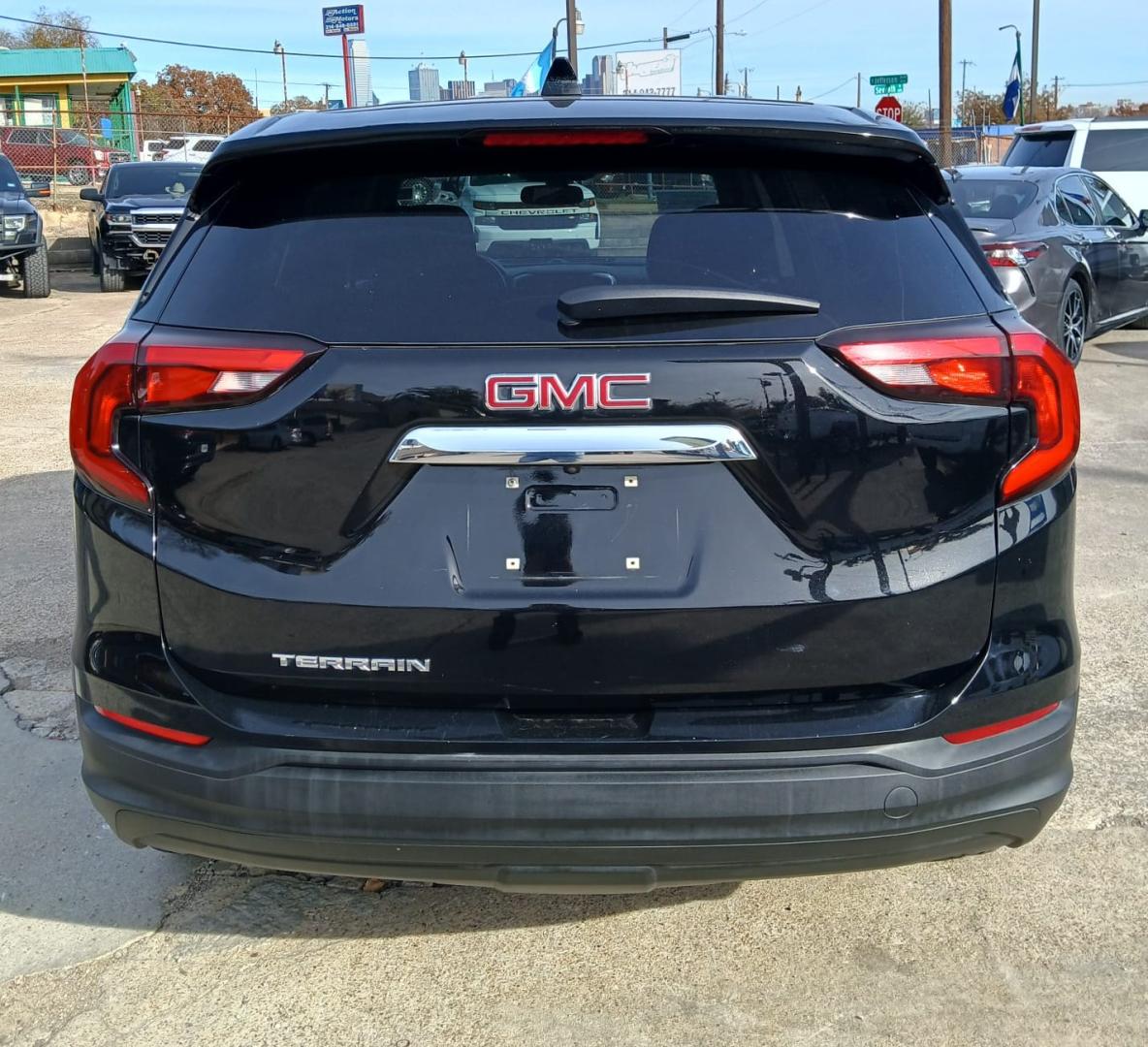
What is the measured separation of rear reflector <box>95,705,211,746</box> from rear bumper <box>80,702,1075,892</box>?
19mm

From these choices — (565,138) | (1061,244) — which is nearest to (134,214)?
(1061,244)

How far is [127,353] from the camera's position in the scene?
237cm

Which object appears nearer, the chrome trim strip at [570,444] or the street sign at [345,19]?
the chrome trim strip at [570,444]

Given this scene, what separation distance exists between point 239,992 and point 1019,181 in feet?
32.8

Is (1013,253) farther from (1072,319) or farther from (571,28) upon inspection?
(571,28)

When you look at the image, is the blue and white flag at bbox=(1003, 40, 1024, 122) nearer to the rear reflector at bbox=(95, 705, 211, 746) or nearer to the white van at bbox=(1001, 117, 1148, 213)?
the white van at bbox=(1001, 117, 1148, 213)

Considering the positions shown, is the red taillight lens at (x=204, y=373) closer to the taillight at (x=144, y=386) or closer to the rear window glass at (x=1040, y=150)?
the taillight at (x=144, y=386)

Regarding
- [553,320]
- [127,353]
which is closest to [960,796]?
[553,320]

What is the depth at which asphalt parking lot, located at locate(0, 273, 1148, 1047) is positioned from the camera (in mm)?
2645

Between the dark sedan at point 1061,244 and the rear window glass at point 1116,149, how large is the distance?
514 cm

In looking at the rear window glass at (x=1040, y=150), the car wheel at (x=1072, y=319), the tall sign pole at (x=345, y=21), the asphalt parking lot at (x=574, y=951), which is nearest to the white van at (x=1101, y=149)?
the rear window glass at (x=1040, y=150)

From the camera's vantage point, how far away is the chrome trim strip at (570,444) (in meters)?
2.21

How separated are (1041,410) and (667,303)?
29.5 inches

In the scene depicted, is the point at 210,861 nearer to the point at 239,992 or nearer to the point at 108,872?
the point at 108,872
